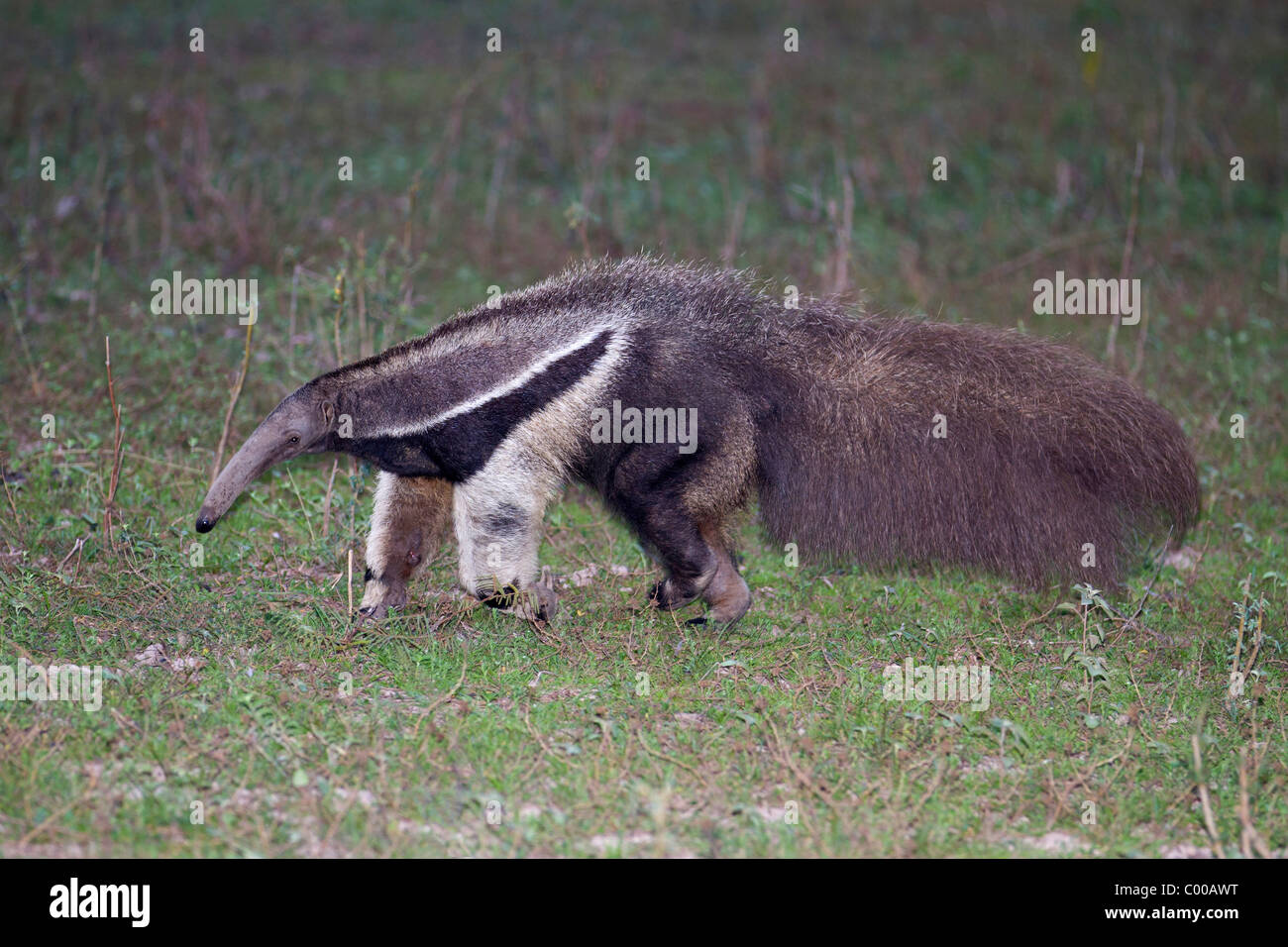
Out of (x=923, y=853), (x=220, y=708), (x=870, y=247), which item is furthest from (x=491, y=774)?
(x=870, y=247)

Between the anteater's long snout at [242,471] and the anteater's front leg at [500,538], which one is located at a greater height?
the anteater's long snout at [242,471]

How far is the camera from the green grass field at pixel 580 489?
4.45 metres

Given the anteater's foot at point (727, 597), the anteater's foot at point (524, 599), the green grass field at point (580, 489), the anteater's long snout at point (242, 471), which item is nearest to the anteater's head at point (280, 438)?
the anteater's long snout at point (242, 471)

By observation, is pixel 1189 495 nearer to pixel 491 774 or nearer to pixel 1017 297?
pixel 491 774

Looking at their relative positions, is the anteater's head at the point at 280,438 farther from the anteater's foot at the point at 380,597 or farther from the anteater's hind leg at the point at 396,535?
the anteater's foot at the point at 380,597

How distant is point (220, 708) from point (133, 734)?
32cm

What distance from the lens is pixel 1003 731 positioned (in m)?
4.88

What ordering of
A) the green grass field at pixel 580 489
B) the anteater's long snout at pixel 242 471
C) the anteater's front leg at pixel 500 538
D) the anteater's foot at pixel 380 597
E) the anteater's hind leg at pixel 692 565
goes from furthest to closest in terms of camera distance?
the anteater's foot at pixel 380 597, the anteater's hind leg at pixel 692 565, the anteater's front leg at pixel 500 538, the anteater's long snout at pixel 242 471, the green grass field at pixel 580 489

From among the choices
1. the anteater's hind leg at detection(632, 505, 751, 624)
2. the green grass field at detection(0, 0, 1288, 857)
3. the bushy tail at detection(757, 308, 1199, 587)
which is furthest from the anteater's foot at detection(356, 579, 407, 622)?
the bushy tail at detection(757, 308, 1199, 587)

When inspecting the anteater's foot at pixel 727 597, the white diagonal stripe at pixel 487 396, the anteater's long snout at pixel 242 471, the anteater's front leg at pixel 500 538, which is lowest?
the anteater's foot at pixel 727 597

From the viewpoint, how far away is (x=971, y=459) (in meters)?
5.46

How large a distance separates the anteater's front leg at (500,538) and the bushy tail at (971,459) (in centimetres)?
104

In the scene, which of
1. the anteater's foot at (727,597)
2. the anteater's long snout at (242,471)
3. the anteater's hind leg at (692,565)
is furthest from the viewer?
→ the anteater's foot at (727,597)

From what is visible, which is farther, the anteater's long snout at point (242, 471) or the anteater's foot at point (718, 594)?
the anteater's foot at point (718, 594)
